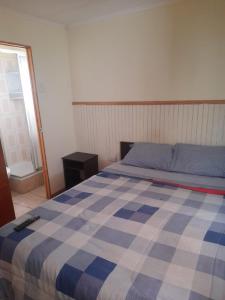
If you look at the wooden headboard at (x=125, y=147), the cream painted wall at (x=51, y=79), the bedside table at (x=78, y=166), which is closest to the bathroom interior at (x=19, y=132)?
the cream painted wall at (x=51, y=79)

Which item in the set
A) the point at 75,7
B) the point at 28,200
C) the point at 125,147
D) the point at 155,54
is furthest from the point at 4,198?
the point at 155,54

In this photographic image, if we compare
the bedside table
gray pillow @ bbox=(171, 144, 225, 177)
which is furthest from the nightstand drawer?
gray pillow @ bbox=(171, 144, 225, 177)

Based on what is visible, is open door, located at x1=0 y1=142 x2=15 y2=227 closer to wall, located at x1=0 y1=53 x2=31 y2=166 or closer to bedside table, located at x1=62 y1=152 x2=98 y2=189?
bedside table, located at x1=62 y1=152 x2=98 y2=189

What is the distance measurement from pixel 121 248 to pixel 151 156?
1.32m

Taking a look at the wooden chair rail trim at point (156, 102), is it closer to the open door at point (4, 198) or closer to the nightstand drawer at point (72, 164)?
the nightstand drawer at point (72, 164)

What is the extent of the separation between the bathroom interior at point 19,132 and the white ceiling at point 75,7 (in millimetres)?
812

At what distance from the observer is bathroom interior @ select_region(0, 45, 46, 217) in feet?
10.5

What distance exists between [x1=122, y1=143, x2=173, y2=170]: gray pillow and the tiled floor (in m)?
1.40

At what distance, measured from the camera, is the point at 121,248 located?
1.26 metres

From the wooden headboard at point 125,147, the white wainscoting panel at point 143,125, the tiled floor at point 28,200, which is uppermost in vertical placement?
the white wainscoting panel at point 143,125

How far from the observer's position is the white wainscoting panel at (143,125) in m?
2.40

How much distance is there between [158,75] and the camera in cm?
261

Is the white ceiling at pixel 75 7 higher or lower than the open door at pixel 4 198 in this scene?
higher

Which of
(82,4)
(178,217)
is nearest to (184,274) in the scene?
(178,217)
